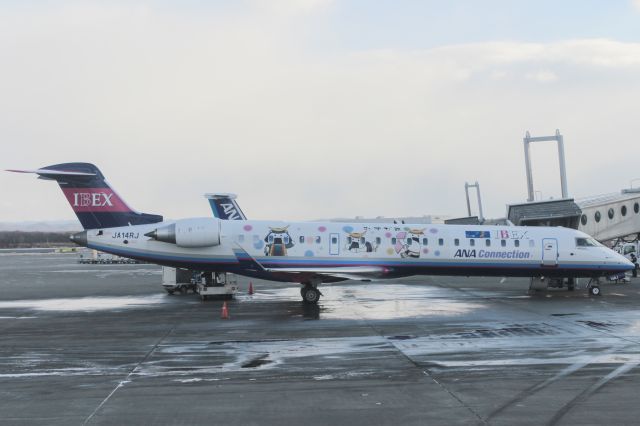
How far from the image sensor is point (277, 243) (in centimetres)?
2478

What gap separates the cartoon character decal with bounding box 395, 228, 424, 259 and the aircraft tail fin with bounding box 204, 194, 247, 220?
59.2ft

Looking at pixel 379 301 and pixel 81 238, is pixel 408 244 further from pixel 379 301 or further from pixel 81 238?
pixel 81 238

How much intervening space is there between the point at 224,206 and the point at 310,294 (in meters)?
18.3

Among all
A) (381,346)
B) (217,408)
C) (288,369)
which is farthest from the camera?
(381,346)

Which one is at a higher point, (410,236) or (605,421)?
(410,236)

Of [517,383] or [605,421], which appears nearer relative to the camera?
[605,421]

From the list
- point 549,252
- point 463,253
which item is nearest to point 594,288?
point 549,252

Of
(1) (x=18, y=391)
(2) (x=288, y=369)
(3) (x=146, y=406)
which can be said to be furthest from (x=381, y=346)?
(1) (x=18, y=391)

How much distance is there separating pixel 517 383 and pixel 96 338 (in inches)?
418

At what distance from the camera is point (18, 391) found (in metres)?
10.8

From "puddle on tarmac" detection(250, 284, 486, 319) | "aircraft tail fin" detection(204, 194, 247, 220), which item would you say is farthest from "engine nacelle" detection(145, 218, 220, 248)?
"aircraft tail fin" detection(204, 194, 247, 220)

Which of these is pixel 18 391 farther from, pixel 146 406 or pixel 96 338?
pixel 96 338

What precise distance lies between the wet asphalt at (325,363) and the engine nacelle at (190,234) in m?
2.43

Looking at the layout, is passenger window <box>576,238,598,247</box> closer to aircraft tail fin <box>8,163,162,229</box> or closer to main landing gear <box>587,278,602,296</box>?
main landing gear <box>587,278,602,296</box>
